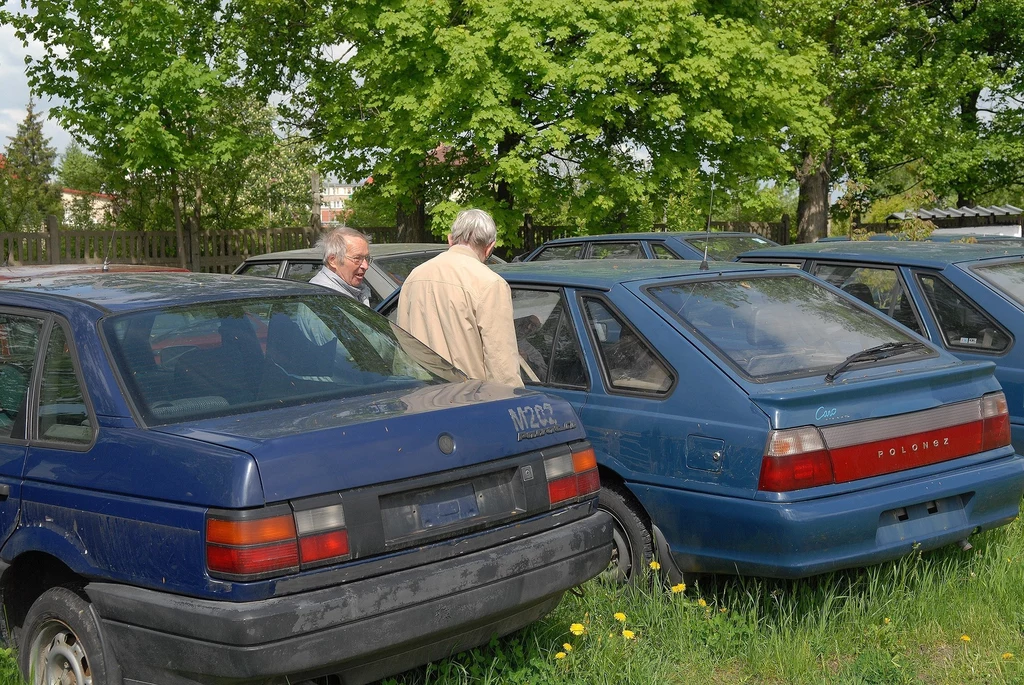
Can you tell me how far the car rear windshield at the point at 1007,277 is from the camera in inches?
260

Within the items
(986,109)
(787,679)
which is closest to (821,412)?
(787,679)

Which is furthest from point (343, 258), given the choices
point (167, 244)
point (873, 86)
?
point (873, 86)

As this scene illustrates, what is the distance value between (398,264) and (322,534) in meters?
6.86

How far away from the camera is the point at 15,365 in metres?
4.39

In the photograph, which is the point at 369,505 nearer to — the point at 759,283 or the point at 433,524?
the point at 433,524

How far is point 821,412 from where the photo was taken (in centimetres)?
459

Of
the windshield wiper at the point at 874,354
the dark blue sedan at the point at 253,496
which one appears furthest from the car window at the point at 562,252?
the dark blue sedan at the point at 253,496

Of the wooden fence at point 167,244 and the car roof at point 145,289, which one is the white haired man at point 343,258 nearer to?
the car roof at point 145,289

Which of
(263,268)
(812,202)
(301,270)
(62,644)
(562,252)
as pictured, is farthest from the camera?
(812,202)

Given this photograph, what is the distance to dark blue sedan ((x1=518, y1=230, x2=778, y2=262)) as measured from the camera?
13578mm

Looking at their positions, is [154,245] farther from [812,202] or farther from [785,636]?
[785,636]

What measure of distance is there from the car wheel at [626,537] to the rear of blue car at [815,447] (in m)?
0.11

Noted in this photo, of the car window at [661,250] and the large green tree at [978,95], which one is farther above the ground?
the large green tree at [978,95]

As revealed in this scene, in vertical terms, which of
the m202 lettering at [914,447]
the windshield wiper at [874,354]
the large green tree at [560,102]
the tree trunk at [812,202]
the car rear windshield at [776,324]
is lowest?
the m202 lettering at [914,447]
